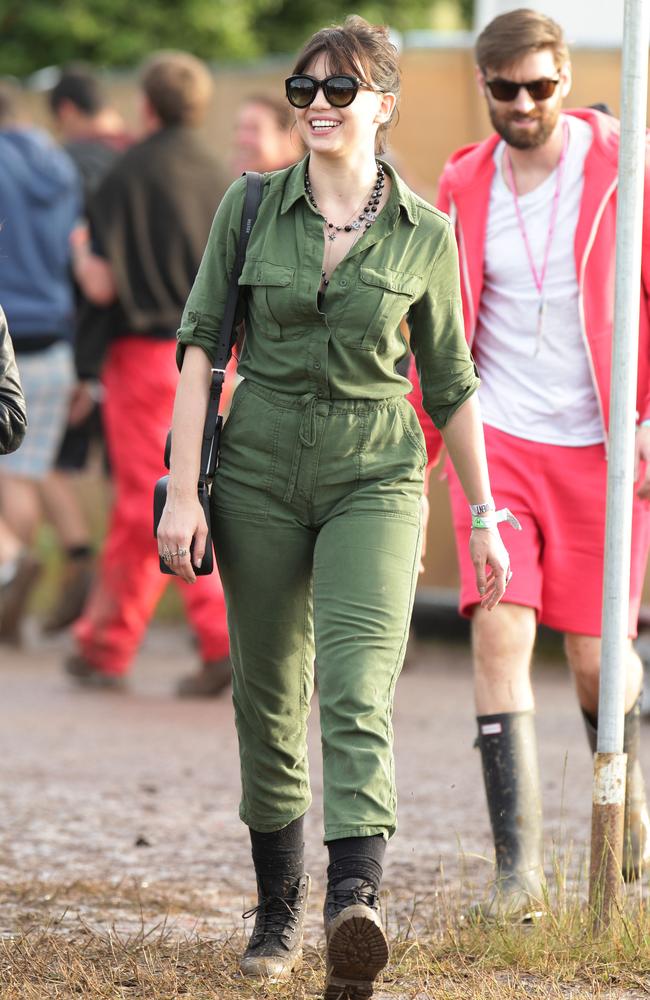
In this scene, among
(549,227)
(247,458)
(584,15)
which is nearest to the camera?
(247,458)

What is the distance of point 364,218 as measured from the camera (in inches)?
152

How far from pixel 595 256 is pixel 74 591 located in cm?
551

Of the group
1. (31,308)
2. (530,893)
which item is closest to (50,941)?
(530,893)

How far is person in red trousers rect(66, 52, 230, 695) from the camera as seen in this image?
8.27 metres

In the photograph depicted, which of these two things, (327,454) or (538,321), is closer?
(327,454)

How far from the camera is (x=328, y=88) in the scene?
3.73m

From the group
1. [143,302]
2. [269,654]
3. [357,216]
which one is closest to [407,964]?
[269,654]

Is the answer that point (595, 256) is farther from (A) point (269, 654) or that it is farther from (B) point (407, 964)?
(B) point (407, 964)

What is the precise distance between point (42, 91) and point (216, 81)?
1675 millimetres

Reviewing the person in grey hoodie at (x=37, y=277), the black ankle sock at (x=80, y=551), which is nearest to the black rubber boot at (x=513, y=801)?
the person in grey hoodie at (x=37, y=277)

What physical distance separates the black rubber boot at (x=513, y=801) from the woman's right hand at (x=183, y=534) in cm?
117

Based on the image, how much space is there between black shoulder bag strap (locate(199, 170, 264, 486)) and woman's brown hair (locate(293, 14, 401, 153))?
0.29 m

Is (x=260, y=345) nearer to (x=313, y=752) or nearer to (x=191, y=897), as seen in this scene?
(x=191, y=897)

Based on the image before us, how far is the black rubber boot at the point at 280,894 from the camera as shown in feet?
13.1
